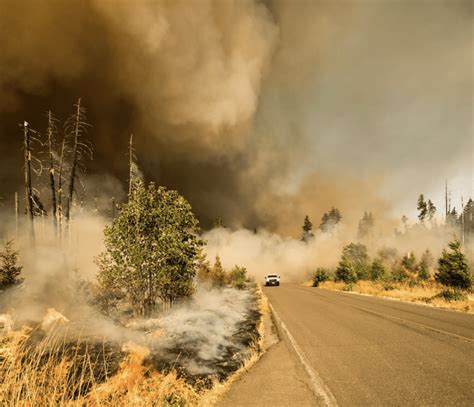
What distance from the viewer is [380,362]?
6.93 metres

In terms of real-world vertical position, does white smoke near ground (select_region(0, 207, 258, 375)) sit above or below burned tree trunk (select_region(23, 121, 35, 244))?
below

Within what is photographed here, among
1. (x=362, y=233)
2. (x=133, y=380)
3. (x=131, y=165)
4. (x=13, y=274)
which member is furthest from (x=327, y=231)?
(x=133, y=380)

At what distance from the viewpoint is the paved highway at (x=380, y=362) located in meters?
5.18

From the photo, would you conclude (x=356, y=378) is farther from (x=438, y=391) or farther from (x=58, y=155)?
(x=58, y=155)

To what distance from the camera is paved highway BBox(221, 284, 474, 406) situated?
5.18m

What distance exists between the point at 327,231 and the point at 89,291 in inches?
3905

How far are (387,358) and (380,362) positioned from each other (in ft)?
1.30

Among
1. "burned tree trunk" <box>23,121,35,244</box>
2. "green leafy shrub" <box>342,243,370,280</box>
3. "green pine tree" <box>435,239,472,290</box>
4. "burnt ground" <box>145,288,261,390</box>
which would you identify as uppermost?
"burned tree trunk" <box>23,121,35,244</box>

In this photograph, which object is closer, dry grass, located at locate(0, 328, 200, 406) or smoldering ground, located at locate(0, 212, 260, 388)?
dry grass, located at locate(0, 328, 200, 406)

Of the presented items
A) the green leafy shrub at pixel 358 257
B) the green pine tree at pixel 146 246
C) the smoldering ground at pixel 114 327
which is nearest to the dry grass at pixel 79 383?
the smoldering ground at pixel 114 327

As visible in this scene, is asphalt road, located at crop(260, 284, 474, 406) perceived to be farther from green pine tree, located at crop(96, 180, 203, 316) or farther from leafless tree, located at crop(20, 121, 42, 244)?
leafless tree, located at crop(20, 121, 42, 244)

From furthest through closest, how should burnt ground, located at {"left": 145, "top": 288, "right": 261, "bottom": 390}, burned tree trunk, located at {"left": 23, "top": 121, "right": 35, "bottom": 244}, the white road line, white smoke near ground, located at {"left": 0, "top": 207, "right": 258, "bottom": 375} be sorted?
burned tree trunk, located at {"left": 23, "top": 121, "right": 35, "bottom": 244}, white smoke near ground, located at {"left": 0, "top": 207, "right": 258, "bottom": 375}, burnt ground, located at {"left": 145, "top": 288, "right": 261, "bottom": 390}, the white road line

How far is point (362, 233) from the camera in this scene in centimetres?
11481

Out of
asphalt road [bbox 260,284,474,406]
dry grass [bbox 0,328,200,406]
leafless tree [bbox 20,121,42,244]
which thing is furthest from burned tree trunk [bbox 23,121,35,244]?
asphalt road [bbox 260,284,474,406]
